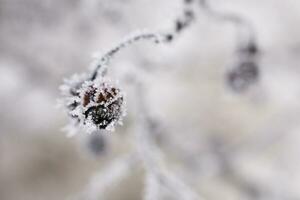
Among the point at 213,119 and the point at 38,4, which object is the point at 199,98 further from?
the point at 38,4

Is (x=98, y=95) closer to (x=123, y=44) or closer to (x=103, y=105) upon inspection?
(x=103, y=105)

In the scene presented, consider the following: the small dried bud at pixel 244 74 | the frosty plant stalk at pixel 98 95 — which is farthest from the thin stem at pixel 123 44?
the small dried bud at pixel 244 74

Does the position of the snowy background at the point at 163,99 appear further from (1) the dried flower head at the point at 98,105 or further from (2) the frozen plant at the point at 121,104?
(1) the dried flower head at the point at 98,105

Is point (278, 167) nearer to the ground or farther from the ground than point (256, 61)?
farther from the ground

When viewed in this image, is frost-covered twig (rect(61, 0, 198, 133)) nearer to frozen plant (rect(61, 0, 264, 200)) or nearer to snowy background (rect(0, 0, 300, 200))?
frozen plant (rect(61, 0, 264, 200))

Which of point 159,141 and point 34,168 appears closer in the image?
point 159,141

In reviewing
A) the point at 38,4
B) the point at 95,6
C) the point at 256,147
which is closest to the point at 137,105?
the point at 95,6

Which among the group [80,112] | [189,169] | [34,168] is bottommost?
[80,112]
